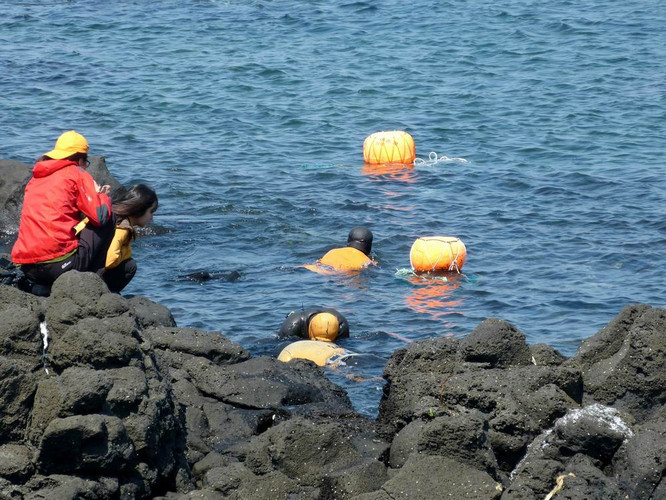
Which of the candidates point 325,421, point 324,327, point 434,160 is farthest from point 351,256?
point 325,421

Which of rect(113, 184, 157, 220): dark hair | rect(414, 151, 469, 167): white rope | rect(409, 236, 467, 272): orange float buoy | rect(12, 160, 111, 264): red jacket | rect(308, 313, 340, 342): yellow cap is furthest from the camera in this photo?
rect(414, 151, 469, 167): white rope

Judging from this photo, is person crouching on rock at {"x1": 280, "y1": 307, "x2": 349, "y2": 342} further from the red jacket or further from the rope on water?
the rope on water

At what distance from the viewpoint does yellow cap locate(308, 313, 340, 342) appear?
1146cm

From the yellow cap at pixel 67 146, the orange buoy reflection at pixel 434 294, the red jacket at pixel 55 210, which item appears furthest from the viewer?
the orange buoy reflection at pixel 434 294

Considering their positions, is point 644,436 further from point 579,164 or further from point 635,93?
point 635,93

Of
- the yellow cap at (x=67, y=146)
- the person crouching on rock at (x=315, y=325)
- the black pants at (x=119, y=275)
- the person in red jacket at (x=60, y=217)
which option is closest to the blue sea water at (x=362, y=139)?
the person crouching on rock at (x=315, y=325)

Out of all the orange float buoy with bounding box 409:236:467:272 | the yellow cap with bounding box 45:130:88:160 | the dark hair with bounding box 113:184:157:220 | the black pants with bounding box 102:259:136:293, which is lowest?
the orange float buoy with bounding box 409:236:467:272

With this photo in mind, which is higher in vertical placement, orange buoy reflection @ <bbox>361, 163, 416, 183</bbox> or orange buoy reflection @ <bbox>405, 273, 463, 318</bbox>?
orange buoy reflection @ <bbox>361, 163, 416, 183</bbox>

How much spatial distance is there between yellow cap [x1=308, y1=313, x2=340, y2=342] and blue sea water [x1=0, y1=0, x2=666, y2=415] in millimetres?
227

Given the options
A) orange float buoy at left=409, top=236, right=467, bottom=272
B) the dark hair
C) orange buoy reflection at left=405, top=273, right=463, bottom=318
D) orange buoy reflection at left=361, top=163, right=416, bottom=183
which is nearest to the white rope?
orange buoy reflection at left=361, top=163, right=416, bottom=183

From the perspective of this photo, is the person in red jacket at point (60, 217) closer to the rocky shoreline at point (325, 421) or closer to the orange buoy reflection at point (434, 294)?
the rocky shoreline at point (325, 421)

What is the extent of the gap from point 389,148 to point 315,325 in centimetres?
843

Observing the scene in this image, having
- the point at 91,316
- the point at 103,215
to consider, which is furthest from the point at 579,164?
the point at 91,316

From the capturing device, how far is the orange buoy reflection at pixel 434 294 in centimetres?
1308
